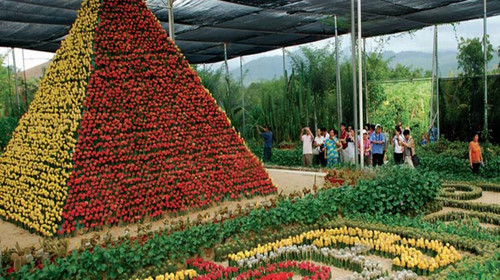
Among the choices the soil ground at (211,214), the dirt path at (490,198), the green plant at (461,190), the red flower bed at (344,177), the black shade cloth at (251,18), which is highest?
the black shade cloth at (251,18)

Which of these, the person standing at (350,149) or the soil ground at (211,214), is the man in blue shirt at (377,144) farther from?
the soil ground at (211,214)

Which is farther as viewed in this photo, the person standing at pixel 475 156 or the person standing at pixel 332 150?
the person standing at pixel 332 150

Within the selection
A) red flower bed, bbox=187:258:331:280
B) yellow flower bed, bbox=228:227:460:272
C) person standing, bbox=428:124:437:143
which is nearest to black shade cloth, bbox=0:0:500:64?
person standing, bbox=428:124:437:143

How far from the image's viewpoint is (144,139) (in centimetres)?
807

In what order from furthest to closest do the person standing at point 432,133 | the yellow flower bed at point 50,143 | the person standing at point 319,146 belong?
the person standing at point 432,133 → the person standing at point 319,146 → the yellow flower bed at point 50,143

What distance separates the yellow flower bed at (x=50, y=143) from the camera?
7332 mm

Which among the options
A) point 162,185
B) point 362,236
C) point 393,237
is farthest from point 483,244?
point 162,185

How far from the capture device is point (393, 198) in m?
8.73

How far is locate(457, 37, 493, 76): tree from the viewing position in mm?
16047

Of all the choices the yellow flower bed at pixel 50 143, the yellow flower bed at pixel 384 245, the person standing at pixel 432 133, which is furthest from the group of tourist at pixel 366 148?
the yellow flower bed at pixel 50 143

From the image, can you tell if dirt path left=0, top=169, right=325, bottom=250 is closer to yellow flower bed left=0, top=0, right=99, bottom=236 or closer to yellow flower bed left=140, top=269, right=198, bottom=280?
yellow flower bed left=0, top=0, right=99, bottom=236

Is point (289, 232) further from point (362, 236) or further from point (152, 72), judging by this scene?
point (152, 72)

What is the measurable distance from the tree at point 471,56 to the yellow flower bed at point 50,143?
1228cm

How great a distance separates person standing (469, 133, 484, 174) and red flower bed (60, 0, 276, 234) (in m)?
5.30
